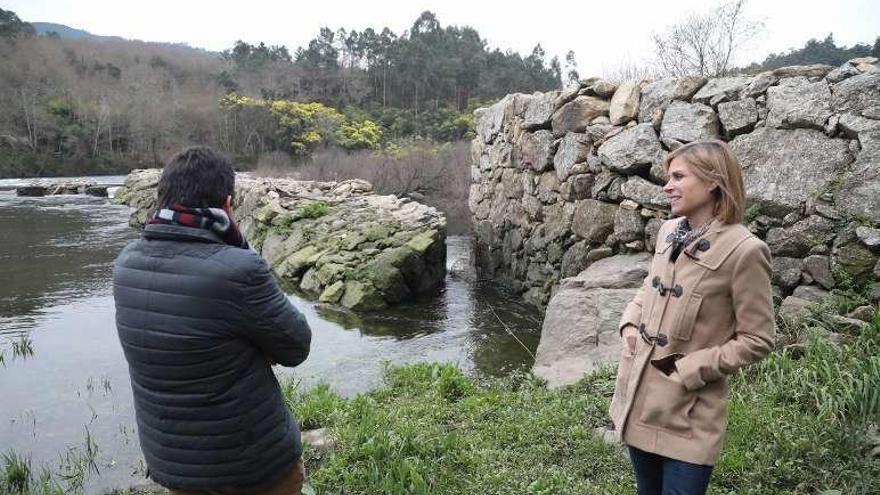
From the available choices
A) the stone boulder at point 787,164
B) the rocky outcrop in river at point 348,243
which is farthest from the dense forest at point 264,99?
the stone boulder at point 787,164

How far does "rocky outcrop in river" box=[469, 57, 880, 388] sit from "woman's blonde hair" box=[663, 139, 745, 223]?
366 centimetres

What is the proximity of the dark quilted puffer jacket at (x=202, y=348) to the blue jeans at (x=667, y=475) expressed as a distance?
1238mm

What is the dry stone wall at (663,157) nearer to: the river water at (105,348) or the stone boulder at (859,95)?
the stone boulder at (859,95)

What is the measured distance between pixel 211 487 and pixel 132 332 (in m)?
0.54

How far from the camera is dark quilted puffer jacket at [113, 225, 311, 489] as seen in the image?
1.83 m

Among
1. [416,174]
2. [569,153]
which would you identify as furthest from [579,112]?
[416,174]

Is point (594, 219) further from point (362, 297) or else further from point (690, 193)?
point (690, 193)

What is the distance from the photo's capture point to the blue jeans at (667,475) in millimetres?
1975

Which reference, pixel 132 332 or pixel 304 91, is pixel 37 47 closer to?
pixel 304 91

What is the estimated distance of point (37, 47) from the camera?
5706 cm

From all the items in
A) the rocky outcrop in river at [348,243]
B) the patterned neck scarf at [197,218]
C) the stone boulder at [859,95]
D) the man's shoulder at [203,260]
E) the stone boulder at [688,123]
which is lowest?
the rocky outcrop in river at [348,243]

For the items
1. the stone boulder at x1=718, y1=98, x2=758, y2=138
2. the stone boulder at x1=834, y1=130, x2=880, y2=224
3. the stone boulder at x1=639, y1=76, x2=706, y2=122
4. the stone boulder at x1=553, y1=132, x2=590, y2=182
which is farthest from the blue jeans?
the stone boulder at x1=553, y1=132, x2=590, y2=182

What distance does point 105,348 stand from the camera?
24.8 ft

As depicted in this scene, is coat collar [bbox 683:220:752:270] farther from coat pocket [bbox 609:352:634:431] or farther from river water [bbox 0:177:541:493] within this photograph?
river water [bbox 0:177:541:493]
